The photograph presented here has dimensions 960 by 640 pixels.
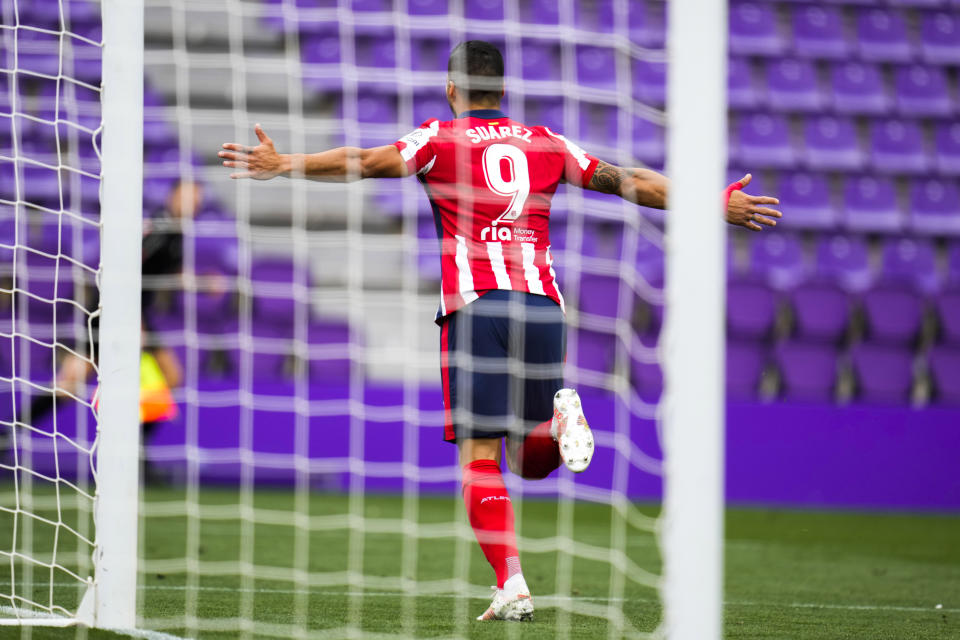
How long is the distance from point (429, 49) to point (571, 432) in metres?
7.97

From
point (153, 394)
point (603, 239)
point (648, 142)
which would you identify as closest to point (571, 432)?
A: point (153, 394)

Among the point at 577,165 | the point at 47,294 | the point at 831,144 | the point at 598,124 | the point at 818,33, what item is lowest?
the point at 577,165

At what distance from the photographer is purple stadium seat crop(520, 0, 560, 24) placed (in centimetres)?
1082

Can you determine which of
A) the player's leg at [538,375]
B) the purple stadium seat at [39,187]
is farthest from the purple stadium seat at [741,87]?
the player's leg at [538,375]

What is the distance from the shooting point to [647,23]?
11.1 meters

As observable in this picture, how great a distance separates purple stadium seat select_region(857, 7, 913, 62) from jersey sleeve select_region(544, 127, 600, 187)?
336 inches

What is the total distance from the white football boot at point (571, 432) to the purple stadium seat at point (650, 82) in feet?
24.3

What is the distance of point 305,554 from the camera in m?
5.23

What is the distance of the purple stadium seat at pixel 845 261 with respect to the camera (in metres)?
10.0

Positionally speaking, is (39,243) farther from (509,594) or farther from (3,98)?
(509,594)

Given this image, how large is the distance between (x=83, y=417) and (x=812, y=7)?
7893 mm

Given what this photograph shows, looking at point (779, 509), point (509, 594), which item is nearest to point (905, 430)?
point (779, 509)

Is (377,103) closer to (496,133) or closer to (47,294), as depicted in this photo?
(47,294)

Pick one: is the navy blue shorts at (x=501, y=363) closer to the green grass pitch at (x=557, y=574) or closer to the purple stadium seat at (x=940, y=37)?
the green grass pitch at (x=557, y=574)
